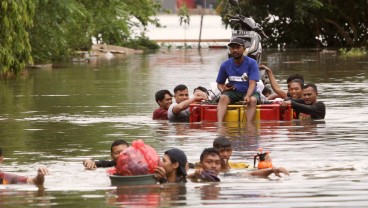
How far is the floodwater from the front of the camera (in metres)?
13.6

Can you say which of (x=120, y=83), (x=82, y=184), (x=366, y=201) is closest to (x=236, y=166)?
(x=82, y=184)

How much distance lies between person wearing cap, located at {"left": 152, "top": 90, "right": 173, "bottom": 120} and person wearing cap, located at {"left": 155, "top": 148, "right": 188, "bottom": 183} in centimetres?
826

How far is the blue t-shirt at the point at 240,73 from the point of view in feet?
72.1

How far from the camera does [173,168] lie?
14.5 metres

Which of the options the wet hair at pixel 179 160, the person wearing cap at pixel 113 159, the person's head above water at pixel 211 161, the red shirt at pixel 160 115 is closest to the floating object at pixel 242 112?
the red shirt at pixel 160 115

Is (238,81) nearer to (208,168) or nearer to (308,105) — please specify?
(308,105)

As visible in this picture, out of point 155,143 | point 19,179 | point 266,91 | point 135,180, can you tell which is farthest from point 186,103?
point 135,180

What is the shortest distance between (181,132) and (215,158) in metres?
6.26

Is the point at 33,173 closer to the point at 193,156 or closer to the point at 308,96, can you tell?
the point at 193,156

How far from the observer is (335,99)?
93.1 ft

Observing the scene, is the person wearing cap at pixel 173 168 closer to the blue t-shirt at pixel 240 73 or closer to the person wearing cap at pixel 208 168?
the person wearing cap at pixel 208 168

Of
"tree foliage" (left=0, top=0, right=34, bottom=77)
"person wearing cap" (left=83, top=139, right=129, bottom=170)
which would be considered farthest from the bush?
"person wearing cap" (left=83, top=139, right=129, bottom=170)

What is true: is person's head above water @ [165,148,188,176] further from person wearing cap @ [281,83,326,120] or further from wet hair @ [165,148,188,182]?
person wearing cap @ [281,83,326,120]

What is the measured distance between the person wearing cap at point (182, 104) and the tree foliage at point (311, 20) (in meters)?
42.7
